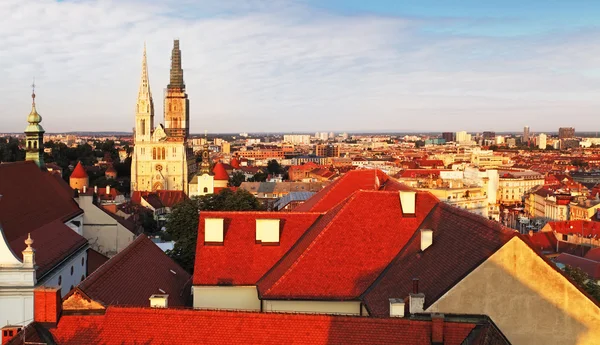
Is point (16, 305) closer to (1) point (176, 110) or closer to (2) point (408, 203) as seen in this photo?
(2) point (408, 203)

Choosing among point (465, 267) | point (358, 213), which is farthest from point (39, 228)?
point (465, 267)

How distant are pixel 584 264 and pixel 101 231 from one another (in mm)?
31841

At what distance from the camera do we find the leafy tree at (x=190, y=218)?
35156mm

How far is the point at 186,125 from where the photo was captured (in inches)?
5940

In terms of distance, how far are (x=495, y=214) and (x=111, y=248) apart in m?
69.0

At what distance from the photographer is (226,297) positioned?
68.7 ft

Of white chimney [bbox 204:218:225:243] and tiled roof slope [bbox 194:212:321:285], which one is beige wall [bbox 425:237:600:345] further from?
white chimney [bbox 204:218:225:243]

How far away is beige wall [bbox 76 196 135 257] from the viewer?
3925cm

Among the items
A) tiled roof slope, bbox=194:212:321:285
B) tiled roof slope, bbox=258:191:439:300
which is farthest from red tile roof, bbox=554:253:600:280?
tiled roof slope, bbox=194:212:321:285

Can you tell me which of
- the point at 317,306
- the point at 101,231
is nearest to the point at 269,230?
the point at 317,306

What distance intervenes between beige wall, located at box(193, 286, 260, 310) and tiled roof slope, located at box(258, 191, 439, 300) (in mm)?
742

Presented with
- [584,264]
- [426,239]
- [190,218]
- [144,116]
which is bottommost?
[584,264]

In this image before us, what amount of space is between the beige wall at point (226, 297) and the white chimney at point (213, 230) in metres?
1.93

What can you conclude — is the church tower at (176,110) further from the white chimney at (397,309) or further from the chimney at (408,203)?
the white chimney at (397,309)
